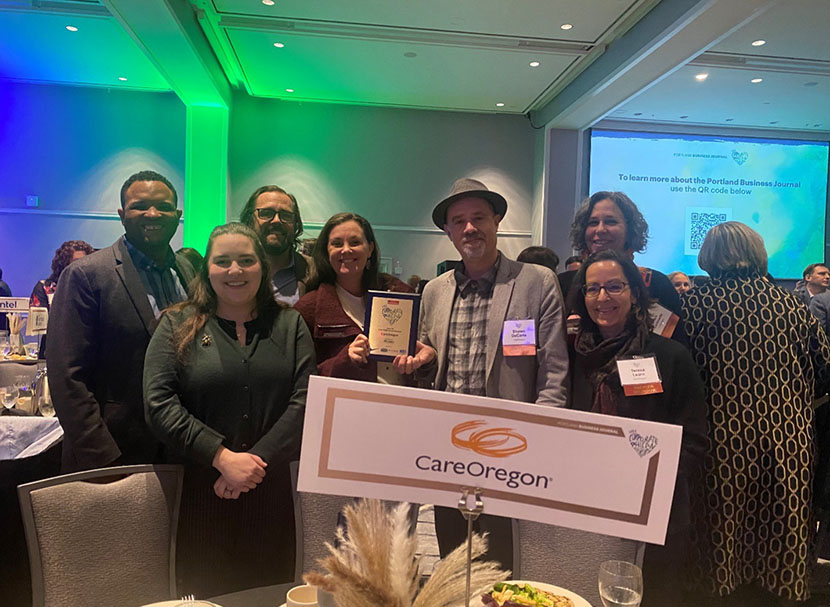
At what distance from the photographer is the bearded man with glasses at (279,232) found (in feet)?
8.90

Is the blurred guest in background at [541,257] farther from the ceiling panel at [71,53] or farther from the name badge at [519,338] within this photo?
the ceiling panel at [71,53]

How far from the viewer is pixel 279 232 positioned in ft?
8.94

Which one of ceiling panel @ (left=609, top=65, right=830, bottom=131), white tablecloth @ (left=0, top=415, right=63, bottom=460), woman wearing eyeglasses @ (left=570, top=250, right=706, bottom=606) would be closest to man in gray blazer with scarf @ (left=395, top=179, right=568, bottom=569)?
woman wearing eyeglasses @ (left=570, top=250, right=706, bottom=606)

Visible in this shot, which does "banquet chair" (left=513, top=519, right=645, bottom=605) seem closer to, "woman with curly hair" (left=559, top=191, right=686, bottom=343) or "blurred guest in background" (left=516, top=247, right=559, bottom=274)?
"woman with curly hair" (left=559, top=191, right=686, bottom=343)

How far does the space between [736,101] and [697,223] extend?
5.85 feet

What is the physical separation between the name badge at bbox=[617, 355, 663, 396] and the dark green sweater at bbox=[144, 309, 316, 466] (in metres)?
1.08

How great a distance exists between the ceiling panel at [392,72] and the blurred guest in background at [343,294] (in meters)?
4.32

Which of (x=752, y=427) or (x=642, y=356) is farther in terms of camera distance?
(x=752, y=427)

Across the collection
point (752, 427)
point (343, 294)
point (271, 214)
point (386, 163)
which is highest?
point (386, 163)

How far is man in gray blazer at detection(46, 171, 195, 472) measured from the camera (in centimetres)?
209

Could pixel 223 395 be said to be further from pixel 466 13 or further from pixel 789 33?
pixel 789 33

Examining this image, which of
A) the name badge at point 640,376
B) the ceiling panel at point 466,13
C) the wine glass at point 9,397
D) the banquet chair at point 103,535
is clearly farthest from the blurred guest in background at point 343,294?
the ceiling panel at point 466,13

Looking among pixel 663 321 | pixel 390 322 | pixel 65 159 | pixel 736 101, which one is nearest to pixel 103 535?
pixel 390 322

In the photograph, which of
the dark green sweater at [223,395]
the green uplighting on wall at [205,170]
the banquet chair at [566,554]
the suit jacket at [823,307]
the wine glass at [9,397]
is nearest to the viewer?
the banquet chair at [566,554]
